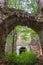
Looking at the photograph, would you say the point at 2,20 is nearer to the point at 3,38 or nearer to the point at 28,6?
the point at 3,38

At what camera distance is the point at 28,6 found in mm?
14297

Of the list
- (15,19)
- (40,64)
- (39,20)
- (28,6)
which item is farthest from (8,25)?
(28,6)

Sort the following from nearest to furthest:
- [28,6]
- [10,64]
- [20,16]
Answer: [10,64] → [20,16] → [28,6]

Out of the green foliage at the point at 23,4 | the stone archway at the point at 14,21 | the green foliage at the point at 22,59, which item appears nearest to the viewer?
the green foliage at the point at 22,59

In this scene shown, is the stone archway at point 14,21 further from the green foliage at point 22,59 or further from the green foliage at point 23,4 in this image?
the green foliage at point 23,4

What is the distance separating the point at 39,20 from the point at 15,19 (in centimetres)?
114

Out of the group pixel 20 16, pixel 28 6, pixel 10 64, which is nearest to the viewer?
pixel 10 64

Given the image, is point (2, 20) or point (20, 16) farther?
point (20, 16)

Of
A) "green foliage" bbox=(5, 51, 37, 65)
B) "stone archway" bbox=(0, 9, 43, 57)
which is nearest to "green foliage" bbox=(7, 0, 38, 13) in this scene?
"stone archway" bbox=(0, 9, 43, 57)

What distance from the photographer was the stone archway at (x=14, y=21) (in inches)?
364

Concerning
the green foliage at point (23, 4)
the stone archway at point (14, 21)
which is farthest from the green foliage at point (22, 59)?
the green foliage at point (23, 4)

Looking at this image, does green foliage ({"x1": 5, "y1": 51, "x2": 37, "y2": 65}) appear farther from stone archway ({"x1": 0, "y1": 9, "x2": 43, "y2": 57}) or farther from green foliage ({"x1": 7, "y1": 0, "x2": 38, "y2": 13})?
green foliage ({"x1": 7, "y1": 0, "x2": 38, "y2": 13})

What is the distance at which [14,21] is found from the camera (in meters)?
9.83

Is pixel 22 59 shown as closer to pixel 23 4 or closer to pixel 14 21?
pixel 14 21
